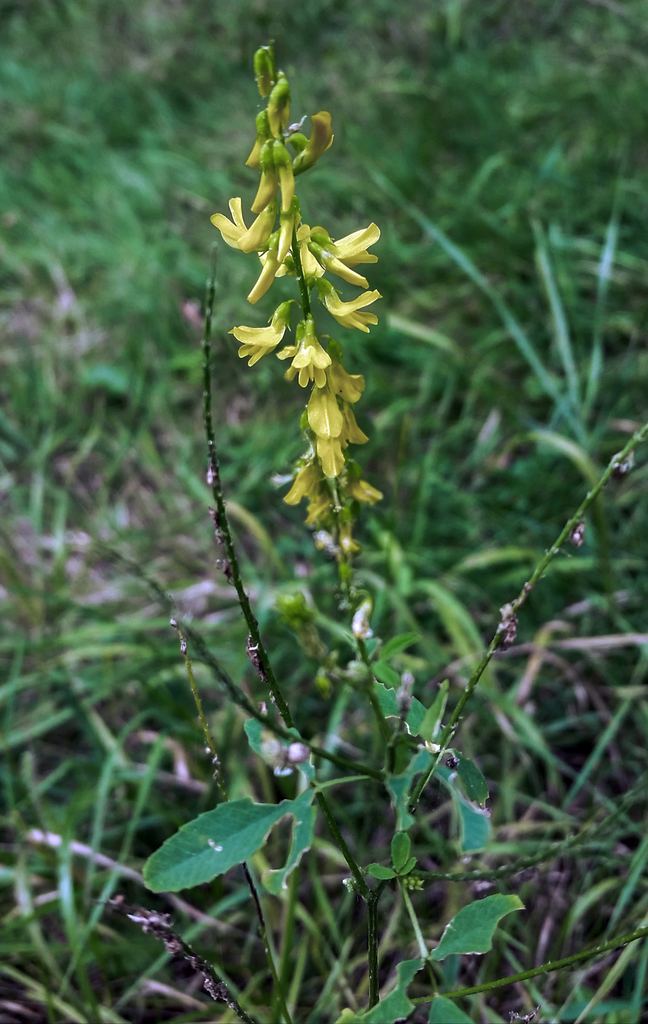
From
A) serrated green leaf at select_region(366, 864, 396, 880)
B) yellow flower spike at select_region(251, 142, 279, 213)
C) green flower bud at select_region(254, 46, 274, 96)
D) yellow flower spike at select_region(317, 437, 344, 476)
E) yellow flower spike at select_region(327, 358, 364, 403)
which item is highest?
green flower bud at select_region(254, 46, 274, 96)

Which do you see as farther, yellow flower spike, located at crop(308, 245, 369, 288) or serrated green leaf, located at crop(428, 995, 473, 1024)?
yellow flower spike, located at crop(308, 245, 369, 288)

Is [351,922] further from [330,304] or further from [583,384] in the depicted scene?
[583,384]

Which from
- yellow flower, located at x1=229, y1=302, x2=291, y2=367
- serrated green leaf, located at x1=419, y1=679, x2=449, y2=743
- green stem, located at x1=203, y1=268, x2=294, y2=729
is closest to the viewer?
green stem, located at x1=203, y1=268, x2=294, y2=729

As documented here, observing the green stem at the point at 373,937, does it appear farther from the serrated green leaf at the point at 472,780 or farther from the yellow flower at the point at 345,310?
the yellow flower at the point at 345,310

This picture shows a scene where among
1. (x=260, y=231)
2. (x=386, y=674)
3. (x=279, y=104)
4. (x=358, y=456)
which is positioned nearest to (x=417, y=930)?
(x=386, y=674)

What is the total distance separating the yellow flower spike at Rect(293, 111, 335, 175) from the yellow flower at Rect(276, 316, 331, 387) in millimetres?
174

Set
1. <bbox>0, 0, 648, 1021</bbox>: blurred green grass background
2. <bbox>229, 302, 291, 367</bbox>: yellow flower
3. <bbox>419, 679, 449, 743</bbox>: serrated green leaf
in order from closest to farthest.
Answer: <bbox>419, 679, 449, 743</bbox>: serrated green leaf → <bbox>229, 302, 291, 367</bbox>: yellow flower → <bbox>0, 0, 648, 1021</bbox>: blurred green grass background

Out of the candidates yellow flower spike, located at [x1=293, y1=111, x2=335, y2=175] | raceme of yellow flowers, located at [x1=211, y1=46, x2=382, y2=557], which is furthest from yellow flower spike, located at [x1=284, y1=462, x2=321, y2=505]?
yellow flower spike, located at [x1=293, y1=111, x2=335, y2=175]

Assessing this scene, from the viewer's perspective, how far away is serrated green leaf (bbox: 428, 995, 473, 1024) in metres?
0.70

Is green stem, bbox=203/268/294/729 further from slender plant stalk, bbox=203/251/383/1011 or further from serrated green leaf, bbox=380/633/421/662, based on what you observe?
serrated green leaf, bbox=380/633/421/662

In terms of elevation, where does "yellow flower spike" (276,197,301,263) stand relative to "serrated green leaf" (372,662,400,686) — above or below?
above

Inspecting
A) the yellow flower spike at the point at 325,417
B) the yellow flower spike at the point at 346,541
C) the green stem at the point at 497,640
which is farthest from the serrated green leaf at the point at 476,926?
the yellow flower spike at the point at 325,417

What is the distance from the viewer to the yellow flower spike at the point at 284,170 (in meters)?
0.78

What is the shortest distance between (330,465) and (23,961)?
4.41 feet
